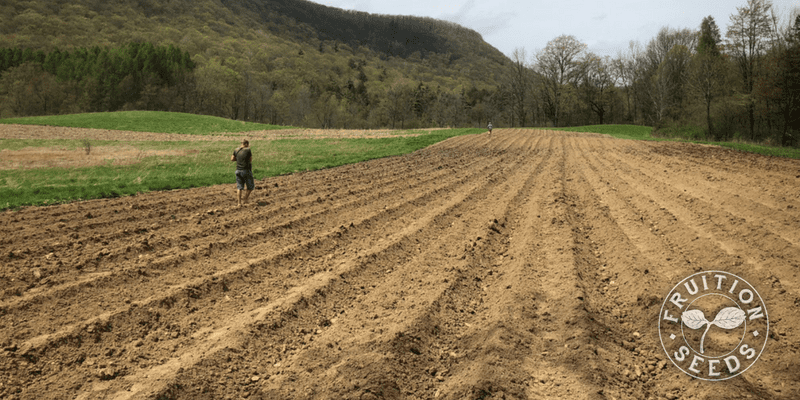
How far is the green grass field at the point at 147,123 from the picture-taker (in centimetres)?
4925

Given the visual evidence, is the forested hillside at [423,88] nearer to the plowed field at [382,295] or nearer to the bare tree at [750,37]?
the bare tree at [750,37]

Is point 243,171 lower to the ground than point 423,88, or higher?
lower

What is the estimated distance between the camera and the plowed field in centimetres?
346

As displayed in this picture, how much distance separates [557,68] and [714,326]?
82.3m

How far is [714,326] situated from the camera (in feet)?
13.1

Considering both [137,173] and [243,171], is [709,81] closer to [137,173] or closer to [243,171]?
[243,171]

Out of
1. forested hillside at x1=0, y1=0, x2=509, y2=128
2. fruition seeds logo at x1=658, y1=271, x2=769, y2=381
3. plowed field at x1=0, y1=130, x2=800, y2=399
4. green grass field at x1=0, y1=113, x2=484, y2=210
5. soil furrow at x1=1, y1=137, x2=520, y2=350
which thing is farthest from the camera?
forested hillside at x1=0, y1=0, x2=509, y2=128

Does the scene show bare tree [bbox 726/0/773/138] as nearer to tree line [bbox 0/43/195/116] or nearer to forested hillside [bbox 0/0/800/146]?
forested hillside [bbox 0/0/800/146]

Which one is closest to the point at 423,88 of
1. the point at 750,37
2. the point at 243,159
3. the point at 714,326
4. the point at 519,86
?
the point at 519,86

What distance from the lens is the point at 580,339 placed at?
3986 millimetres

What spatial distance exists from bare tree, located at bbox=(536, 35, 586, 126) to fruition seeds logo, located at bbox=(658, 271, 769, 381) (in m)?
75.5

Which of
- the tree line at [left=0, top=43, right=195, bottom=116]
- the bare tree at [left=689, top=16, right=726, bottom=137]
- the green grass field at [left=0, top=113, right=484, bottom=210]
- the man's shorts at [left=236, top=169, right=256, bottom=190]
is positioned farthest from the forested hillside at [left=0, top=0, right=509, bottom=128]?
the man's shorts at [left=236, top=169, right=256, bottom=190]

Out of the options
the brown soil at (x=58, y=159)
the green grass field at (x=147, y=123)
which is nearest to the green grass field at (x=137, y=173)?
the brown soil at (x=58, y=159)

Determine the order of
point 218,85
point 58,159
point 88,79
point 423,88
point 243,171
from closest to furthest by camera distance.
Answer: point 243,171
point 58,159
point 88,79
point 218,85
point 423,88
